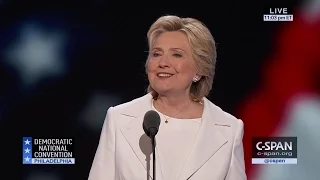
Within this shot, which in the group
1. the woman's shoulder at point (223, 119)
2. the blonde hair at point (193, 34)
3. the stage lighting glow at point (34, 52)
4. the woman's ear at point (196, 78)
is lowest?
the woman's shoulder at point (223, 119)

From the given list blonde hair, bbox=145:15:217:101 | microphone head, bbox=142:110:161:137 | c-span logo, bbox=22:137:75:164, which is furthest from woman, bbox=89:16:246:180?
c-span logo, bbox=22:137:75:164

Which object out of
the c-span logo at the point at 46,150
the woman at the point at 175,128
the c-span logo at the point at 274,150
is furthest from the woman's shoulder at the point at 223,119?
the c-span logo at the point at 46,150

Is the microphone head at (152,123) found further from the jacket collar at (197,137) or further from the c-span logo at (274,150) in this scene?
the c-span logo at (274,150)

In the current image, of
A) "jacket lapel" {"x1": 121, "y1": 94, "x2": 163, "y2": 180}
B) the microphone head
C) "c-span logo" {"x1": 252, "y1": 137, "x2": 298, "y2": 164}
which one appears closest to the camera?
the microphone head

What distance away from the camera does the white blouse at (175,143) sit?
94.7 inches

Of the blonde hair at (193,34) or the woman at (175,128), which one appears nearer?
the woman at (175,128)

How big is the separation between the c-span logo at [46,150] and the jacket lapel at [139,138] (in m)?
1.31

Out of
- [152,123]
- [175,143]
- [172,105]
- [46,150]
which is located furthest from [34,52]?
[152,123]

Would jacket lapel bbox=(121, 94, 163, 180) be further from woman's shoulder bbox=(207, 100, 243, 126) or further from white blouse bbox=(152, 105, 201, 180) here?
woman's shoulder bbox=(207, 100, 243, 126)

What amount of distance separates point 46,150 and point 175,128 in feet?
4.68

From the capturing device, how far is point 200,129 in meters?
2.51

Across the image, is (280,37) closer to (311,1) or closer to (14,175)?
(311,1)

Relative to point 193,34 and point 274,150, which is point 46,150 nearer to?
point 274,150

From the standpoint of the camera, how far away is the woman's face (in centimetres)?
243
